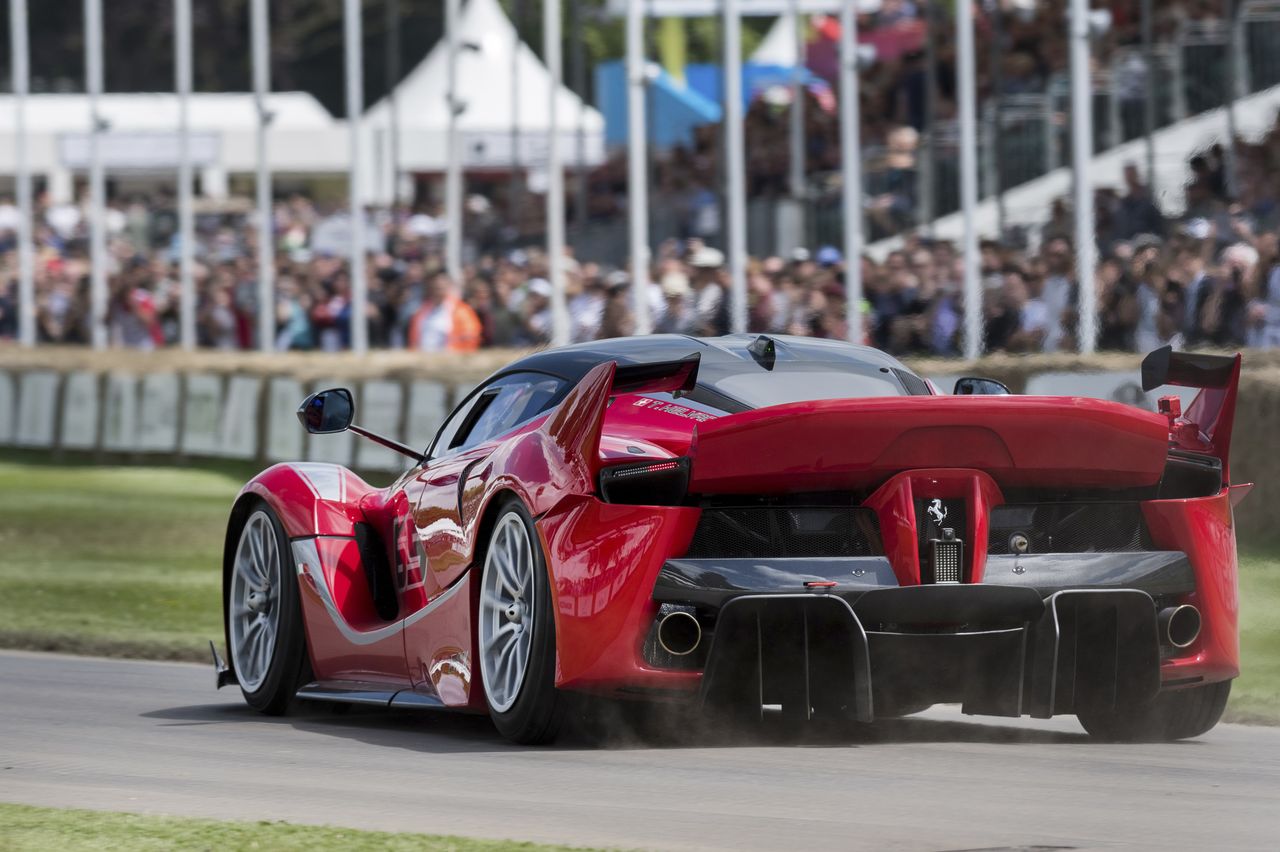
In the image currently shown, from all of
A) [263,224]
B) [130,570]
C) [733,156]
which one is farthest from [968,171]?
[263,224]

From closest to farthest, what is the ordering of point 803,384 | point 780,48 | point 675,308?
point 803,384 < point 675,308 < point 780,48

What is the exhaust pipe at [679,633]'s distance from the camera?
6.73 m

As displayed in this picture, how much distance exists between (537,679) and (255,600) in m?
2.31

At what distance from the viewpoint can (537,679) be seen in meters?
6.96

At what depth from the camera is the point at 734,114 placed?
75.9ft

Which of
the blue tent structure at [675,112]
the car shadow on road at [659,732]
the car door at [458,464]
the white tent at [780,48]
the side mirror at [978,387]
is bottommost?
the car shadow on road at [659,732]

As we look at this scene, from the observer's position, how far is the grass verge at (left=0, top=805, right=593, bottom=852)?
17.8 ft

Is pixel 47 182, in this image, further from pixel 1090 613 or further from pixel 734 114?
pixel 1090 613

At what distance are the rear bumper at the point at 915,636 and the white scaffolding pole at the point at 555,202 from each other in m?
16.3

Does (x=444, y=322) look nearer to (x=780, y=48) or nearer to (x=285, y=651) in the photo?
(x=285, y=651)

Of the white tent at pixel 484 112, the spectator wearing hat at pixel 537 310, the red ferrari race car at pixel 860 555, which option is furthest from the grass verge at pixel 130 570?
the white tent at pixel 484 112

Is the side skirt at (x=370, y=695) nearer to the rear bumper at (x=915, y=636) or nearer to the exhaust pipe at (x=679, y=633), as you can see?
the exhaust pipe at (x=679, y=633)

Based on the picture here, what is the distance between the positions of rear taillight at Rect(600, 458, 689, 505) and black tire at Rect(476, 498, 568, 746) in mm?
315

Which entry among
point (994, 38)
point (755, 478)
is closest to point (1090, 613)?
point (755, 478)
